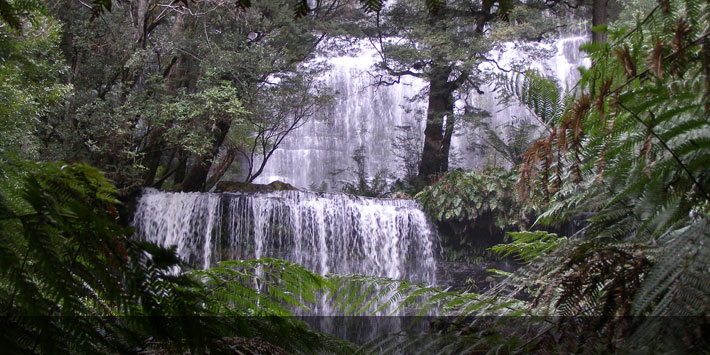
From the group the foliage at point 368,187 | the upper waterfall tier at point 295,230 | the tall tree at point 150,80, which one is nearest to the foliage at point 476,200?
the upper waterfall tier at point 295,230

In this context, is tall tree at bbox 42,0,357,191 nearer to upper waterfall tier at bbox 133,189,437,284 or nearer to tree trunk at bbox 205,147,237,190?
upper waterfall tier at bbox 133,189,437,284

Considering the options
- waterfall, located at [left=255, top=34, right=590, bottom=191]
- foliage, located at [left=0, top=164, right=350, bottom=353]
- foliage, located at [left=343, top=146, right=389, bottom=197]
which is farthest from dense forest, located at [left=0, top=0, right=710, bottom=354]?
waterfall, located at [left=255, top=34, right=590, bottom=191]

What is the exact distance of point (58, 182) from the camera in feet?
2.92

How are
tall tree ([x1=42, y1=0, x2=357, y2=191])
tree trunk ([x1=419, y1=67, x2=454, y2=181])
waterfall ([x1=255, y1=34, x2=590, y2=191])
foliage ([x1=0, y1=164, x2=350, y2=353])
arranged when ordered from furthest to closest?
1. waterfall ([x1=255, y1=34, x2=590, y2=191])
2. tree trunk ([x1=419, y1=67, x2=454, y2=181])
3. tall tree ([x1=42, y1=0, x2=357, y2=191])
4. foliage ([x1=0, y1=164, x2=350, y2=353])

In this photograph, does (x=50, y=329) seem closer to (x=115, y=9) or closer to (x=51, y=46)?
(x=51, y=46)

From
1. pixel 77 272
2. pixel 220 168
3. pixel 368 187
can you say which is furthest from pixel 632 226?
pixel 368 187

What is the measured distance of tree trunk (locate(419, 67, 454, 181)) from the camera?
39.5 feet

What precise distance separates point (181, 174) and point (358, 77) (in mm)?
7198

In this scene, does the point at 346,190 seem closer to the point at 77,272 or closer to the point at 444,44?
the point at 444,44

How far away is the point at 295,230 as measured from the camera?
31.7 ft

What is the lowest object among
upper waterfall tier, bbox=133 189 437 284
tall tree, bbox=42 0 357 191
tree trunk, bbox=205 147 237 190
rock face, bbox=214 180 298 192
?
upper waterfall tier, bbox=133 189 437 284

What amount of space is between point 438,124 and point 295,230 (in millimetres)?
5081

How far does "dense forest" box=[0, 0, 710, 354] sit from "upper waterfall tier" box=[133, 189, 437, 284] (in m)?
0.06

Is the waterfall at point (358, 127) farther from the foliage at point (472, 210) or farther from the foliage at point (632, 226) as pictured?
the foliage at point (632, 226)
